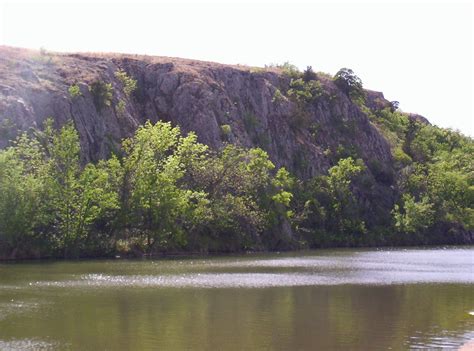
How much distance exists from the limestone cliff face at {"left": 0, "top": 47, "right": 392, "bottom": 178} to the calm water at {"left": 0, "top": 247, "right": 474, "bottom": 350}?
34.8 metres

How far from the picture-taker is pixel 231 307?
4100cm

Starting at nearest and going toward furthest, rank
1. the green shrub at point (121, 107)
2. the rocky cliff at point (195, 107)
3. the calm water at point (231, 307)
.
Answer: the calm water at point (231, 307), the rocky cliff at point (195, 107), the green shrub at point (121, 107)

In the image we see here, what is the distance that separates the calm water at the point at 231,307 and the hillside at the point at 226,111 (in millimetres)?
35986

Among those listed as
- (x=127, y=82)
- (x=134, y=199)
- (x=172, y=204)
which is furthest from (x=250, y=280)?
(x=127, y=82)

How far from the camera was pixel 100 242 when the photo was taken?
83.1 meters

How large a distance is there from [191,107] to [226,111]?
8270 mm

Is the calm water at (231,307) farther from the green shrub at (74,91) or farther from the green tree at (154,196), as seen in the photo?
the green shrub at (74,91)

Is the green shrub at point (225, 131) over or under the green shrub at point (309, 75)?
under

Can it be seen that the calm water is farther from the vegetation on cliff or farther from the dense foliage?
the vegetation on cliff

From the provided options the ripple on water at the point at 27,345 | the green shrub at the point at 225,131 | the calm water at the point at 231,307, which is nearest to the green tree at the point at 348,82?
the green shrub at the point at 225,131

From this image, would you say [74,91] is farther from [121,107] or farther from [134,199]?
[134,199]

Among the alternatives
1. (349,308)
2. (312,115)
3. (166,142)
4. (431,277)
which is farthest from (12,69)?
(349,308)

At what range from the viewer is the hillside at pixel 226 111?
3890 inches

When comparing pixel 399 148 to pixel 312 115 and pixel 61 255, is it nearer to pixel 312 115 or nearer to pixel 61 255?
pixel 312 115
